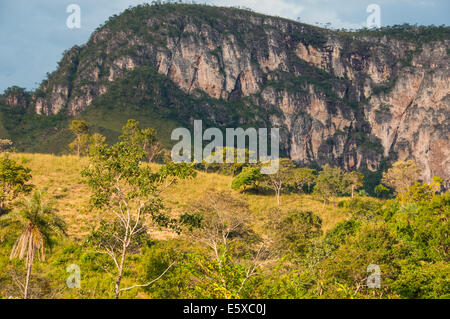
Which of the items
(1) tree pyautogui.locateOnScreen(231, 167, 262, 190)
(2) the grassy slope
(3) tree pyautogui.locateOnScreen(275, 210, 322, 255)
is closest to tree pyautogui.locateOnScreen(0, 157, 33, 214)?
(2) the grassy slope

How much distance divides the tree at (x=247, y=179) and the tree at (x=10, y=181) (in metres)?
28.2

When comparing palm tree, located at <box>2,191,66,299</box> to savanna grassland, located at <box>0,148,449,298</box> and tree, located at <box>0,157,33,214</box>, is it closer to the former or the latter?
savanna grassland, located at <box>0,148,449,298</box>

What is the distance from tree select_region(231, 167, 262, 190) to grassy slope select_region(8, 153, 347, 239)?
1.47 m

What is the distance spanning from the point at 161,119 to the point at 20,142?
199 ft

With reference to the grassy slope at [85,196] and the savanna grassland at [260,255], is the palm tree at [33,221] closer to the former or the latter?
the savanna grassland at [260,255]

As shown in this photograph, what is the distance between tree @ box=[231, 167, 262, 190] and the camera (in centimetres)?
5028

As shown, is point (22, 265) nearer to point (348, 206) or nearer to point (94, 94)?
point (348, 206)

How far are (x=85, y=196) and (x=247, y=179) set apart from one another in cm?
2247

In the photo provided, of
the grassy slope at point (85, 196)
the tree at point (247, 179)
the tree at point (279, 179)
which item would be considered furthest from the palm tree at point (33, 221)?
the tree at point (279, 179)

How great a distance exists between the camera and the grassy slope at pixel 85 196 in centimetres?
3341

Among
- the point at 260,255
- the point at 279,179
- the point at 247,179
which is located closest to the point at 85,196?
the point at 247,179

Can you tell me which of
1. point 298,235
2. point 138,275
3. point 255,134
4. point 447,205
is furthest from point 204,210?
point 255,134
